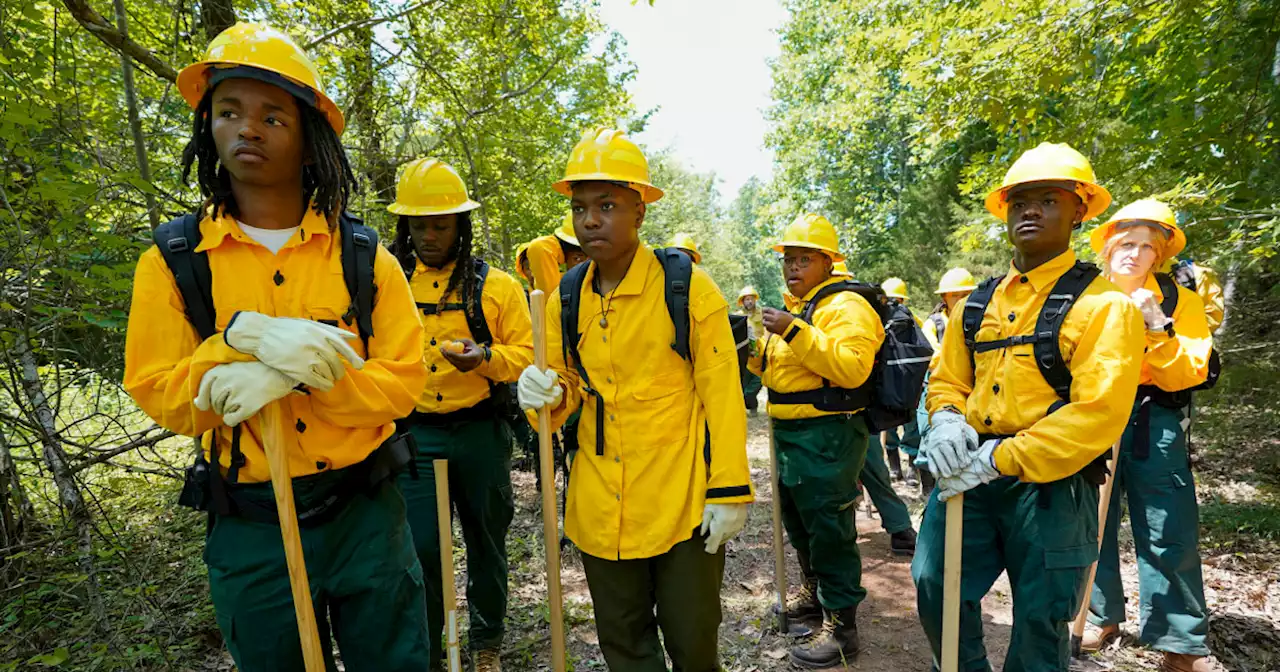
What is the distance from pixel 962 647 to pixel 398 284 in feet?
9.64

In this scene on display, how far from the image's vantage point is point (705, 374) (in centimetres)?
250

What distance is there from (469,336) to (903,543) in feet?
15.1

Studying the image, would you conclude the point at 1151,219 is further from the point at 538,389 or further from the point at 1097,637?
Result: the point at 538,389

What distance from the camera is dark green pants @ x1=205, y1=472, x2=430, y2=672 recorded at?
1.87 meters

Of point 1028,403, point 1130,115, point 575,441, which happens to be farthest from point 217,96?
point 1130,115

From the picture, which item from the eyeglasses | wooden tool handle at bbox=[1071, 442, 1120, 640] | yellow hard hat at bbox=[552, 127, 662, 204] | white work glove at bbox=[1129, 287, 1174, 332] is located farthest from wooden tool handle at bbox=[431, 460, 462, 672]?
white work glove at bbox=[1129, 287, 1174, 332]

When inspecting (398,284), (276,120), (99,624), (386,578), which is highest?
(276,120)

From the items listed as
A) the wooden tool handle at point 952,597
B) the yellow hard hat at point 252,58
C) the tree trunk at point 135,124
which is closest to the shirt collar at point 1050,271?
the wooden tool handle at point 952,597

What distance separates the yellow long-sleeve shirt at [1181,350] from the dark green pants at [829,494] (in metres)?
1.78

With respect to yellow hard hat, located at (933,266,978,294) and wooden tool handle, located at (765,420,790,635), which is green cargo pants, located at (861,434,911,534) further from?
yellow hard hat, located at (933,266,978,294)

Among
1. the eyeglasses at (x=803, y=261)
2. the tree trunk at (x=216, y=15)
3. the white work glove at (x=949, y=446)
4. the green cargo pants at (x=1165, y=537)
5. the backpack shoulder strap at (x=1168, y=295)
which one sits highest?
the tree trunk at (x=216, y=15)

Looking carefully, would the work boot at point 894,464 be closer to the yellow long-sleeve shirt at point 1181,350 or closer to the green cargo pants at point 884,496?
the green cargo pants at point 884,496

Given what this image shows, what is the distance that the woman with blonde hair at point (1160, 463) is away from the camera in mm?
3506

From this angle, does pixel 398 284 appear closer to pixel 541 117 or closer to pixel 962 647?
pixel 962 647
